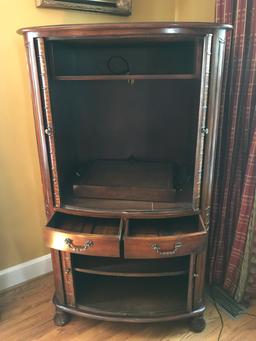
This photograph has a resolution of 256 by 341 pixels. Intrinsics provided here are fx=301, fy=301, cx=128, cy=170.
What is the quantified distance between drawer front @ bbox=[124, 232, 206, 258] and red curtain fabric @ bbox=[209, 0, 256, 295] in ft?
1.21

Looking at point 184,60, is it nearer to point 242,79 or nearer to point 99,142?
point 242,79

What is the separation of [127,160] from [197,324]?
0.87 meters

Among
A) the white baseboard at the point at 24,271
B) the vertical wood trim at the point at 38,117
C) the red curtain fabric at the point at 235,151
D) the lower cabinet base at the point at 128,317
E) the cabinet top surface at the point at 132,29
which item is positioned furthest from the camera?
the white baseboard at the point at 24,271

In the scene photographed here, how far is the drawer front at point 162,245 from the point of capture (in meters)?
1.18

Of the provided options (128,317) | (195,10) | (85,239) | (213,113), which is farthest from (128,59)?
(128,317)

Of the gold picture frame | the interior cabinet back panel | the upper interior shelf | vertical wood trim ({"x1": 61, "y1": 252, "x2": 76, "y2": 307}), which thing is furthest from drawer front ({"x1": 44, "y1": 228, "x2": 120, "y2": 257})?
the gold picture frame

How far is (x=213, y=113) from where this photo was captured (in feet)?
3.76

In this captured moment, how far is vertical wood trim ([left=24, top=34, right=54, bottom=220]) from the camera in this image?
3.62 feet

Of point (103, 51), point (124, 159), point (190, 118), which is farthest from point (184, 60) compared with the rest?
point (124, 159)

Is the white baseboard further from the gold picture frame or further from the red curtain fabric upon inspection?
the gold picture frame

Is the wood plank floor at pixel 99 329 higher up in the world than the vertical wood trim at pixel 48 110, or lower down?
lower down

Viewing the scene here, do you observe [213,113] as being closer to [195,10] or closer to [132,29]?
[132,29]

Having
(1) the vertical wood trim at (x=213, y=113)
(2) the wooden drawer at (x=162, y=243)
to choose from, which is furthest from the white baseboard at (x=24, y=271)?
(1) the vertical wood trim at (x=213, y=113)

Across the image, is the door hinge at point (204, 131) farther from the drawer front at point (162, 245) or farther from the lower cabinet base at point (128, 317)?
the lower cabinet base at point (128, 317)
